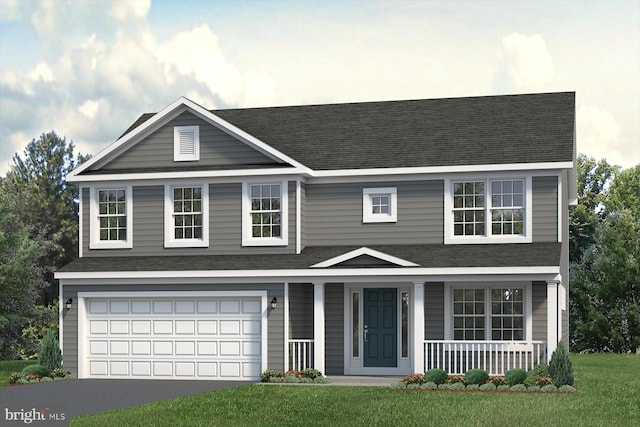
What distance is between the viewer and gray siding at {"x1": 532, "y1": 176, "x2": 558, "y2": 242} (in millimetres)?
29109

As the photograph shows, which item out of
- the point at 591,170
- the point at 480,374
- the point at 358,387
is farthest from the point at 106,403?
the point at 591,170

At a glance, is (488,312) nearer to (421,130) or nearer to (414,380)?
(414,380)

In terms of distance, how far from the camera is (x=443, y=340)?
29.0 m

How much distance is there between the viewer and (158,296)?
2988cm

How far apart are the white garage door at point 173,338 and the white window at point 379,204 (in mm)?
3896

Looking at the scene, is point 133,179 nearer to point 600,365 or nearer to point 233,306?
point 233,306

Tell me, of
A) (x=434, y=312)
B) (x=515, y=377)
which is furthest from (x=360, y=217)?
(x=515, y=377)

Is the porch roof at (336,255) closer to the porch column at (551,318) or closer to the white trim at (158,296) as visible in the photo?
the porch column at (551,318)

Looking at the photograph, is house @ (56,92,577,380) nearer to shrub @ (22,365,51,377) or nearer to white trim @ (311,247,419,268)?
white trim @ (311,247,419,268)

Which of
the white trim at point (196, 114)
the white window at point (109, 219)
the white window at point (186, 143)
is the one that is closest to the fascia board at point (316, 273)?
the white window at point (109, 219)

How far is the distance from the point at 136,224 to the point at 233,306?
397 cm

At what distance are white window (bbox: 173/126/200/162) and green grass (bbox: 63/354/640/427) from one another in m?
7.59

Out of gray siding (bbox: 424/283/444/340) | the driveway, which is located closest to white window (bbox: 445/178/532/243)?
gray siding (bbox: 424/283/444/340)

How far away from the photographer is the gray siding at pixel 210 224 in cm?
3033
